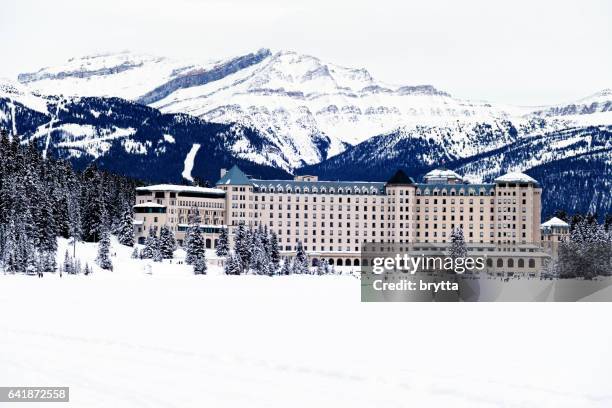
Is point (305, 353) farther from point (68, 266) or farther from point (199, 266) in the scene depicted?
Answer: point (199, 266)

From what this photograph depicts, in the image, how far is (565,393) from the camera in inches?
2147

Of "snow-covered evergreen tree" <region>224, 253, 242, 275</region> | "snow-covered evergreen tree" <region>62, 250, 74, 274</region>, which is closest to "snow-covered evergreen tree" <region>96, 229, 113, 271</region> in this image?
"snow-covered evergreen tree" <region>62, 250, 74, 274</region>

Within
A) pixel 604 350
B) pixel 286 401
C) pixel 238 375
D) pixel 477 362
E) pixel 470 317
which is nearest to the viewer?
pixel 286 401

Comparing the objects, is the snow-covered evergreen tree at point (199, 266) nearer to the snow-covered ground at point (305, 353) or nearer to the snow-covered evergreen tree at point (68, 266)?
the snow-covered evergreen tree at point (68, 266)

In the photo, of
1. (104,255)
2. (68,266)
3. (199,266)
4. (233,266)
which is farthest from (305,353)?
(233,266)

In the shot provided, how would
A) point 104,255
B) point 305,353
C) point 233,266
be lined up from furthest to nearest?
point 233,266 < point 104,255 < point 305,353

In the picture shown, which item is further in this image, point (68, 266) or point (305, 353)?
point (68, 266)

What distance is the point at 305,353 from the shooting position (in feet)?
214

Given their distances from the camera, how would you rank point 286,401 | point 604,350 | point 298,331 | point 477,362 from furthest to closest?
point 298,331, point 604,350, point 477,362, point 286,401

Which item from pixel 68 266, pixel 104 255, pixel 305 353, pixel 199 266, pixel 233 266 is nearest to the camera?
pixel 305 353

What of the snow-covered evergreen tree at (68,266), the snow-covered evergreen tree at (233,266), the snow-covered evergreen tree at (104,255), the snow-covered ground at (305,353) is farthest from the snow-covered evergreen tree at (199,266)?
the snow-covered ground at (305,353)

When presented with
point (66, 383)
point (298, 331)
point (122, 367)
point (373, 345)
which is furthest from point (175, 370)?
point (298, 331)

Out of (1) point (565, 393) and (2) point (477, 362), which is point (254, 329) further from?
(1) point (565, 393)

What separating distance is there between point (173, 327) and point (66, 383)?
81.7 feet
